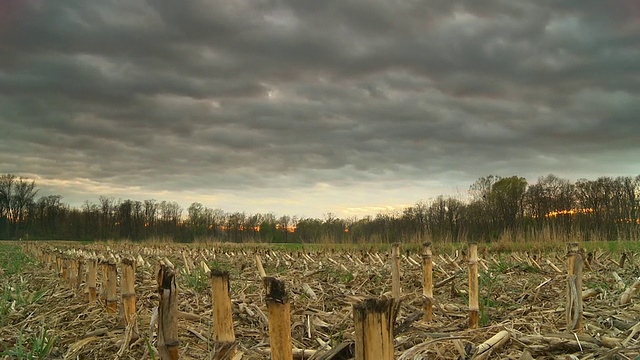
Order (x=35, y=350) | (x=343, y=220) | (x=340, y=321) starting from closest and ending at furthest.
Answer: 1. (x=35, y=350)
2. (x=340, y=321)
3. (x=343, y=220)

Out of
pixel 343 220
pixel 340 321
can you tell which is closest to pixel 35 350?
pixel 340 321

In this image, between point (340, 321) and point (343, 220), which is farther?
point (343, 220)

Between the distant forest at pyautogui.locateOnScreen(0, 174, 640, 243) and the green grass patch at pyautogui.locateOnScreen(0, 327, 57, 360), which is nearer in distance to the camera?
the green grass patch at pyautogui.locateOnScreen(0, 327, 57, 360)

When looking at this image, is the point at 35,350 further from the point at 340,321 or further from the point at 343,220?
the point at 343,220

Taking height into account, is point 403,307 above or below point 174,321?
below

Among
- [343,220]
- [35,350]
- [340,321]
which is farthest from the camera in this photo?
[343,220]

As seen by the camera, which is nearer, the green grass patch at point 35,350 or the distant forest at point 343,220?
the green grass patch at point 35,350

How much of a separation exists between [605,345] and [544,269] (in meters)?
5.51

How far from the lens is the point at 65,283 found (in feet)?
25.2

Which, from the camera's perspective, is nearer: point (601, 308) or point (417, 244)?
point (601, 308)

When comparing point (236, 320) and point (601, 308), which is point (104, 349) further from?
point (601, 308)

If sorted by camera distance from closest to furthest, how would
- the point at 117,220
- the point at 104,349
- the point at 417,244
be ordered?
the point at 104,349 < the point at 417,244 < the point at 117,220

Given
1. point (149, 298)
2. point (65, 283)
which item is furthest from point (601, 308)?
point (65, 283)

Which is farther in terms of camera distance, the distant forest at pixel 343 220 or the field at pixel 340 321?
the distant forest at pixel 343 220
